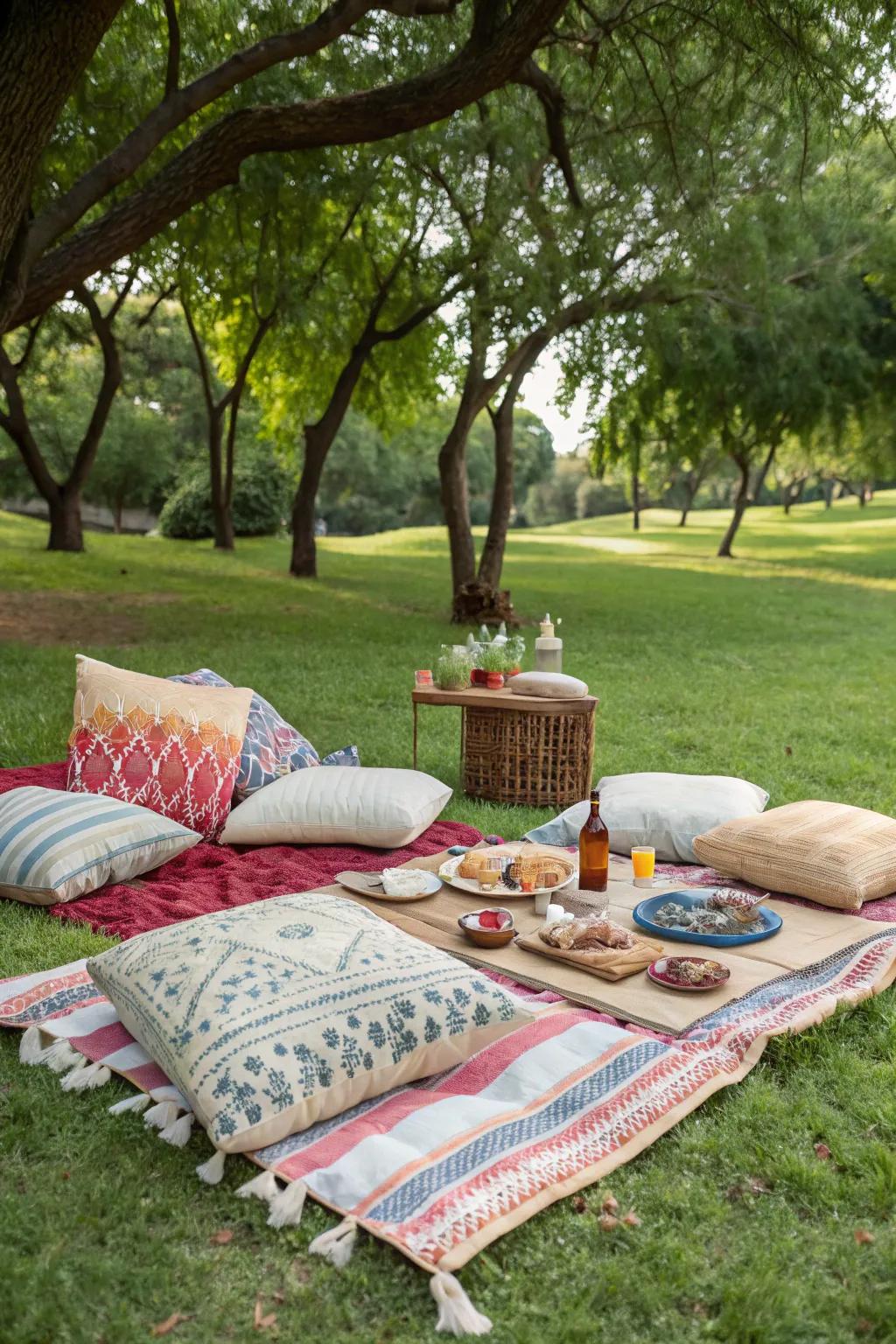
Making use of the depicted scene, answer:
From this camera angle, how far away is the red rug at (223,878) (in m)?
4.23

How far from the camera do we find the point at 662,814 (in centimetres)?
494

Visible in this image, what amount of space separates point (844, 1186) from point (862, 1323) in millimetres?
448

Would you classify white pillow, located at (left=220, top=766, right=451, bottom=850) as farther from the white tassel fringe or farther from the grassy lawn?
the white tassel fringe

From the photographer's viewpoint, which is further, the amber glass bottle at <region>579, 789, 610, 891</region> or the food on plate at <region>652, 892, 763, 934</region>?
the amber glass bottle at <region>579, 789, 610, 891</region>

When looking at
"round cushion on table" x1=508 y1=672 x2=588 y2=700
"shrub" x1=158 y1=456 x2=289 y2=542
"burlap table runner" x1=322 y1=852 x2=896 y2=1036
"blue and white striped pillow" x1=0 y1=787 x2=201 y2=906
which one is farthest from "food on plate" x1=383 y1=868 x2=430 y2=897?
"shrub" x1=158 y1=456 x2=289 y2=542

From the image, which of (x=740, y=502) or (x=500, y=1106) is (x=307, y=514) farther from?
(x=500, y=1106)

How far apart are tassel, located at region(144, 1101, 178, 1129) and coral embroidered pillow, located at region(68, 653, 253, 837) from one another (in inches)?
90.4

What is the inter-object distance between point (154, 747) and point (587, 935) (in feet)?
7.69

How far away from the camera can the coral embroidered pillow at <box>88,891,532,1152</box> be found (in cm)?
269

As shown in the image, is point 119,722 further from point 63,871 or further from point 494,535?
point 494,535

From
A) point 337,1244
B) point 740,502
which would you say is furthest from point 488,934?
point 740,502

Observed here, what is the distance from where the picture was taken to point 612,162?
9.94 m

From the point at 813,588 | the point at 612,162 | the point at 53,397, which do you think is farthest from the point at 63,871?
the point at 53,397

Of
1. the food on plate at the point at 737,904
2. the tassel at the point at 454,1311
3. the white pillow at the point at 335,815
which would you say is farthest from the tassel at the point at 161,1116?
the white pillow at the point at 335,815
